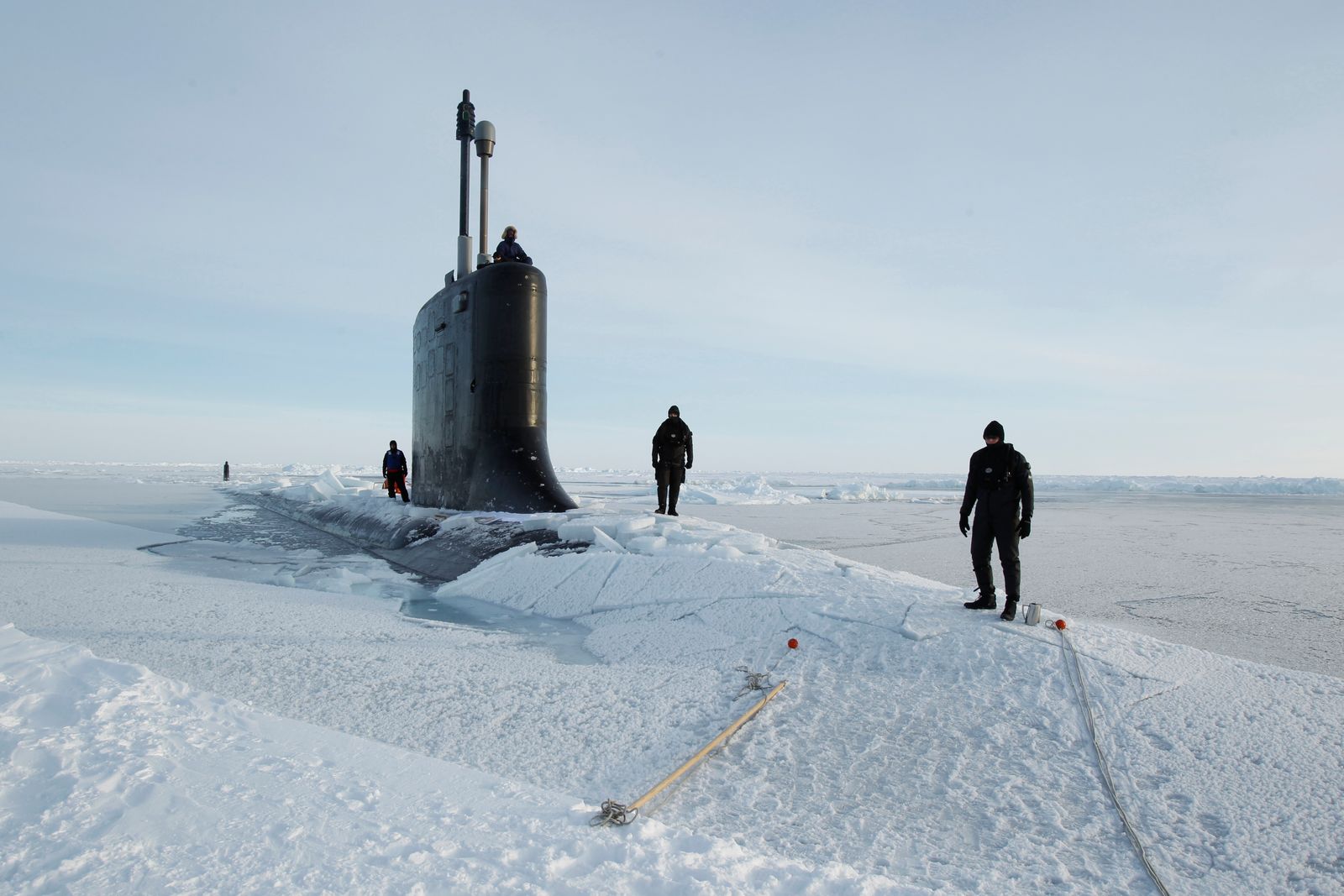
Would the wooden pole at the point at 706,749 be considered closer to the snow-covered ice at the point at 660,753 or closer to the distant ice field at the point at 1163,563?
the snow-covered ice at the point at 660,753

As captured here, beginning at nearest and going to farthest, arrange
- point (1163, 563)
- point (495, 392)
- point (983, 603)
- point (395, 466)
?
1. point (983, 603)
2. point (495, 392)
3. point (1163, 563)
4. point (395, 466)

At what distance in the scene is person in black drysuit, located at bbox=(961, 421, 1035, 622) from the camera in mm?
5098

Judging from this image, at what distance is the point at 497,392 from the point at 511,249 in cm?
194

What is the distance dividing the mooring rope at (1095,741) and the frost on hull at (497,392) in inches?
258

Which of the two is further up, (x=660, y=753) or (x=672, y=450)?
(x=672, y=450)

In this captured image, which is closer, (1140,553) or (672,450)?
(672,450)

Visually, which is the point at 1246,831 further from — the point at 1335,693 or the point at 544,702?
the point at 544,702

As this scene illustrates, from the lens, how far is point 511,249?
A: 969 cm

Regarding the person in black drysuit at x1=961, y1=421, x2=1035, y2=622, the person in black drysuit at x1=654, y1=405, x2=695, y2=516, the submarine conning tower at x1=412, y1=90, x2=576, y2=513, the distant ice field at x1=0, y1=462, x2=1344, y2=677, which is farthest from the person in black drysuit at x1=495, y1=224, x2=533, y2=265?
the person in black drysuit at x1=961, y1=421, x2=1035, y2=622

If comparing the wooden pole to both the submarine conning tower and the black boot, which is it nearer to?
the black boot

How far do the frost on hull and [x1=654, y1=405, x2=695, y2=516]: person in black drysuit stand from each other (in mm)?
1343

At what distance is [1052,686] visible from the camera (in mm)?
3801

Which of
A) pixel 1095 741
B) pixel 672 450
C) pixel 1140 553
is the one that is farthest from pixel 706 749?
pixel 1140 553

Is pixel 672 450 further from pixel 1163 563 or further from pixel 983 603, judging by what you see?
pixel 1163 563
